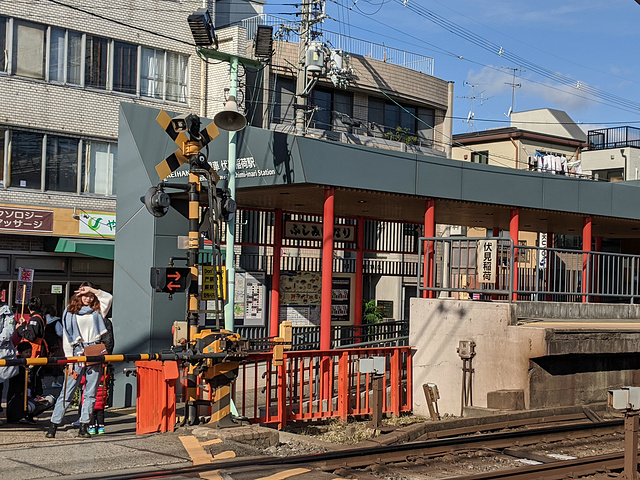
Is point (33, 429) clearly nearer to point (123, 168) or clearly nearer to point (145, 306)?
point (145, 306)

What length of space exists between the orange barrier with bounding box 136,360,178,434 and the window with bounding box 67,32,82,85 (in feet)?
60.6

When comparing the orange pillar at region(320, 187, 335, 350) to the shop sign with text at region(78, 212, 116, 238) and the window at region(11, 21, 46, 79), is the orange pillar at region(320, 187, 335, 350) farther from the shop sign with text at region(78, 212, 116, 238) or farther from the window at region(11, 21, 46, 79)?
the window at region(11, 21, 46, 79)

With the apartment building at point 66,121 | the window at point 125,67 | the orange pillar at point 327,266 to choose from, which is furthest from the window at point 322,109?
the orange pillar at point 327,266

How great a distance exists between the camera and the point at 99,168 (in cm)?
2662

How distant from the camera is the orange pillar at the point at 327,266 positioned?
561 inches

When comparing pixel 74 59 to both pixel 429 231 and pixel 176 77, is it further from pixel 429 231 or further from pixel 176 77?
pixel 429 231

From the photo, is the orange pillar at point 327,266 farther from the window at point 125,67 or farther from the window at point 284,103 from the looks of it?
the window at point 284,103

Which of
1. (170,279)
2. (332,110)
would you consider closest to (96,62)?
(332,110)

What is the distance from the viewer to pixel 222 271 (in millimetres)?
10805

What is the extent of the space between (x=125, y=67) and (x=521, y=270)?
17596 mm

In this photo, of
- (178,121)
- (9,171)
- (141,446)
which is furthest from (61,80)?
(141,446)

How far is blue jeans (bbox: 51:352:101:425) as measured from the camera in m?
9.67

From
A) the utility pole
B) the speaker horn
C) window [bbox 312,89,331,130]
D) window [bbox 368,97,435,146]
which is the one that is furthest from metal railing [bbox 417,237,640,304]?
window [bbox 368,97,435,146]

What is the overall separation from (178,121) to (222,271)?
83.1 inches
